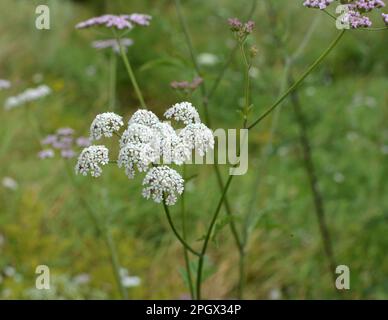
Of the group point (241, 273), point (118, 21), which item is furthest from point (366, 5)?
point (241, 273)

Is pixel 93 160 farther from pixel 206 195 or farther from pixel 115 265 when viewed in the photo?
pixel 206 195

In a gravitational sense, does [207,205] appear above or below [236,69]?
below

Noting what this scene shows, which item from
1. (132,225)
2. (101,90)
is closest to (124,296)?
(132,225)

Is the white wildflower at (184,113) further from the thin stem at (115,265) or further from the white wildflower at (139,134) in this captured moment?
the thin stem at (115,265)

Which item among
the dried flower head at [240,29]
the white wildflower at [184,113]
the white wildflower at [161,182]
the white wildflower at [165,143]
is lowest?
the white wildflower at [161,182]

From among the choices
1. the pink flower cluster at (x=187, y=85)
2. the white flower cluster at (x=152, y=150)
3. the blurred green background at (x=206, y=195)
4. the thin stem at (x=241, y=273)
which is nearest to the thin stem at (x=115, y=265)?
the blurred green background at (x=206, y=195)
